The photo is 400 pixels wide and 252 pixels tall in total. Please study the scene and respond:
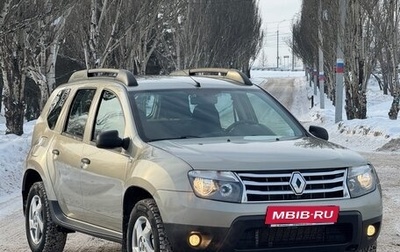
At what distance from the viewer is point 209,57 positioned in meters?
51.9

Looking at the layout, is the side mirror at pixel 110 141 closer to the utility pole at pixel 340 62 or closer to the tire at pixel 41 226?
the tire at pixel 41 226

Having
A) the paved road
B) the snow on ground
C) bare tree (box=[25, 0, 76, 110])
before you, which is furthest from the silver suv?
bare tree (box=[25, 0, 76, 110])

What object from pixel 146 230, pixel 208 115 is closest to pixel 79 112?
pixel 208 115

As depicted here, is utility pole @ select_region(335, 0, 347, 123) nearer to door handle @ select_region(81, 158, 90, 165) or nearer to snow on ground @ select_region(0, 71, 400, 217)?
snow on ground @ select_region(0, 71, 400, 217)

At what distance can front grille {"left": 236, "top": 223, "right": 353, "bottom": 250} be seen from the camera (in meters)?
4.80

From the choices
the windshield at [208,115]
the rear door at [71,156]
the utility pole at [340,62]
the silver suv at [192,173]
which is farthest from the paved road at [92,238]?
the utility pole at [340,62]

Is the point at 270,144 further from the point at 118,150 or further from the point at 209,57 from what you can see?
the point at 209,57

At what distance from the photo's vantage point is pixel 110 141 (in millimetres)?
5512

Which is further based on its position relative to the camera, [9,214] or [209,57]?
[209,57]

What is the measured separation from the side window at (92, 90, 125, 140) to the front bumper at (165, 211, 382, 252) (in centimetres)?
137

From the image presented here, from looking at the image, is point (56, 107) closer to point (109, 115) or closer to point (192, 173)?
point (109, 115)

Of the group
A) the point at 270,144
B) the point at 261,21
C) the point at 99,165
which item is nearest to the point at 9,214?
the point at 99,165

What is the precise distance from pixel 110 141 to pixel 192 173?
90cm

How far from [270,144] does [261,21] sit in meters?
65.7
